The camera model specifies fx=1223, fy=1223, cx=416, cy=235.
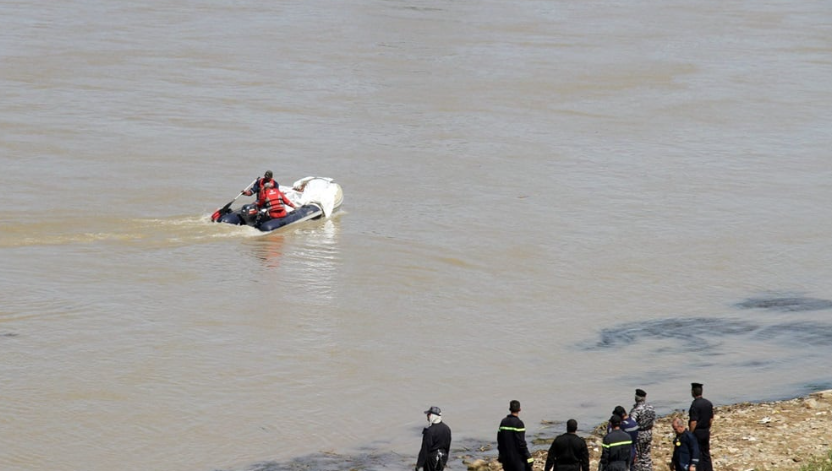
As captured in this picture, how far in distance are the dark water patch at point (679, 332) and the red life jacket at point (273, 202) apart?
914cm

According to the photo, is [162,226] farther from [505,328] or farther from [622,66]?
[622,66]

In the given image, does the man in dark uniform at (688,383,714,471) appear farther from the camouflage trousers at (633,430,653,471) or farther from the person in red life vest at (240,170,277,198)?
the person in red life vest at (240,170,277,198)

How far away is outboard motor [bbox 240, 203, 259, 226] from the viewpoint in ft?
92.4

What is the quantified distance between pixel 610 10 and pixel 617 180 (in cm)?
3600

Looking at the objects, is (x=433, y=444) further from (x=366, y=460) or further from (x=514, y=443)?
(x=366, y=460)

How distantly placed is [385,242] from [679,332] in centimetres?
810

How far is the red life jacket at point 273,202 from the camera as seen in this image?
27942 mm

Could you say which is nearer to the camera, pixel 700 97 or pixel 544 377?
pixel 544 377

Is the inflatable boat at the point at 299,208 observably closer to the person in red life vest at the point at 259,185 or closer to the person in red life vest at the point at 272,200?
the person in red life vest at the point at 272,200

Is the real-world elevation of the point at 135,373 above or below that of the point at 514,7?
below

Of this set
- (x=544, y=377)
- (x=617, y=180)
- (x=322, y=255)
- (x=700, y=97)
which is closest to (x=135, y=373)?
(x=544, y=377)

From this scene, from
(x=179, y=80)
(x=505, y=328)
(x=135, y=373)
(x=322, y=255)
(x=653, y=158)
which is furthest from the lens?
(x=179, y=80)

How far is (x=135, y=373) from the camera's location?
763 inches

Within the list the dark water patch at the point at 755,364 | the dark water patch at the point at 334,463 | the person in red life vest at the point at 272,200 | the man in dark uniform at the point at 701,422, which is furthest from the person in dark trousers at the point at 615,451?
the person in red life vest at the point at 272,200
